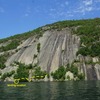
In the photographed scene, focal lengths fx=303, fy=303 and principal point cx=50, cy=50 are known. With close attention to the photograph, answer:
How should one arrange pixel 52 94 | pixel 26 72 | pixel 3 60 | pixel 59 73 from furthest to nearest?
pixel 3 60, pixel 26 72, pixel 59 73, pixel 52 94

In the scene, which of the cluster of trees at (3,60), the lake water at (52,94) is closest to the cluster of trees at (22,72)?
the cluster of trees at (3,60)

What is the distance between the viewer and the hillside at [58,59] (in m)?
161

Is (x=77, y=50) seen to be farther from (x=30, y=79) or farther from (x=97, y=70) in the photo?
(x=30, y=79)

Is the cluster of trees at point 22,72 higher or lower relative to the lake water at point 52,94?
higher

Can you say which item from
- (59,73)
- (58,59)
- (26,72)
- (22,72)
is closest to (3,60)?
(22,72)

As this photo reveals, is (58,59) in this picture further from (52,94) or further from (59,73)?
(52,94)

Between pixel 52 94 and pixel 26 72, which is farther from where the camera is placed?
pixel 26 72

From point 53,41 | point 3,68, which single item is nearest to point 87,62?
point 53,41

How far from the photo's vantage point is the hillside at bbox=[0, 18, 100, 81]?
16062 cm

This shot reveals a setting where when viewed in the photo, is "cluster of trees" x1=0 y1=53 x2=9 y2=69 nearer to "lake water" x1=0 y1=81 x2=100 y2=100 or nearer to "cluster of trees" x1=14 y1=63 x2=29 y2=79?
"cluster of trees" x1=14 y1=63 x2=29 y2=79

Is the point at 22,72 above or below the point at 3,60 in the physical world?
below

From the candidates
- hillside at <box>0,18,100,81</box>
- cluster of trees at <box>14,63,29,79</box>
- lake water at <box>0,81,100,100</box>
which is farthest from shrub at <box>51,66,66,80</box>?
lake water at <box>0,81,100,100</box>

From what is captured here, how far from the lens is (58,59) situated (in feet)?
565

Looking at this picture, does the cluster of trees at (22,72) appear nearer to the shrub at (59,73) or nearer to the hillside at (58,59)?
the hillside at (58,59)
